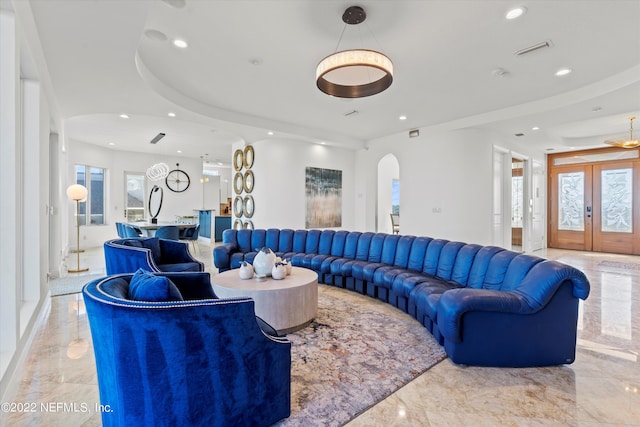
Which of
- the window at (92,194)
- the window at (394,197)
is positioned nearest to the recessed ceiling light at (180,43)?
the window at (394,197)

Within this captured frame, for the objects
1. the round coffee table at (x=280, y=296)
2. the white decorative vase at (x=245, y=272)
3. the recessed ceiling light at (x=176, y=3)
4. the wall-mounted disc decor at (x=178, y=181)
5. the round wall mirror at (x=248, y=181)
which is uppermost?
the recessed ceiling light at (x=176, y=3)

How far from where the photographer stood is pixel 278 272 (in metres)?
3.28

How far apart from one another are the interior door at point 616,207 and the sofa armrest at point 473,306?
848 cm

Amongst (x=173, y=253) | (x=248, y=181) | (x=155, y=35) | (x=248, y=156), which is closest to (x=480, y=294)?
(x=173, y=253)

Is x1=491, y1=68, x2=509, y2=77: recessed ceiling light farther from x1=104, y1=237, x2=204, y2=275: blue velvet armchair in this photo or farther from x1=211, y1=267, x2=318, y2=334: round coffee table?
x1=104, y1=237, x2=204, y2=275: blue velvet armchair

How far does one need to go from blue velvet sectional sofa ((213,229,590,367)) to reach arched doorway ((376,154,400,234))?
4.57 meters

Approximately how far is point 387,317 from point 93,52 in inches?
165

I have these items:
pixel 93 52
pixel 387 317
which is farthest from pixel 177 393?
pixel 93 52

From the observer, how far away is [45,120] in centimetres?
366

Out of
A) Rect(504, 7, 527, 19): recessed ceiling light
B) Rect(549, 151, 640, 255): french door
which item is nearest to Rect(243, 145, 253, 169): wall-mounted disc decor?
Rect(504, 7, 527, 19): recessed ceiling light

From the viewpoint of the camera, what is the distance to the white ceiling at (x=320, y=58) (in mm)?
2775

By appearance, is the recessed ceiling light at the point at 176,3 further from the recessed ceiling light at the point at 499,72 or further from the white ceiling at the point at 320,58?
the recessed ceiling light at the point at 499,72

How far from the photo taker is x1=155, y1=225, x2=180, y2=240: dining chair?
6453mm

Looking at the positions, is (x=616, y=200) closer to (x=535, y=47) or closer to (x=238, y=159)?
(x=535, y=47)
